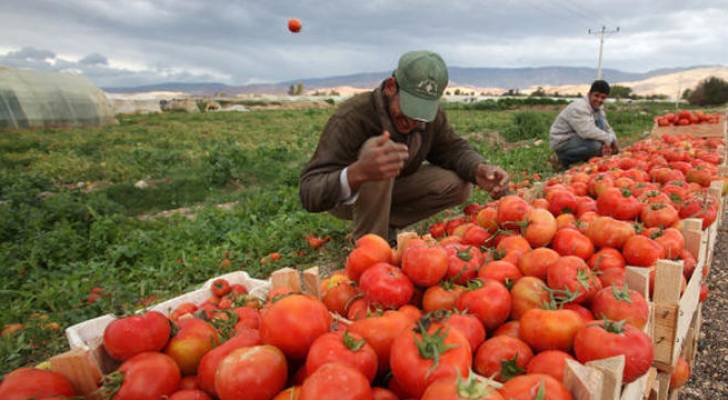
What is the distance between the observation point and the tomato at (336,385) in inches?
43.3

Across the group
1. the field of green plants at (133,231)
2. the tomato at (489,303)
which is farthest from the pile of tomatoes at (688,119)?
the tomato at (489,303)

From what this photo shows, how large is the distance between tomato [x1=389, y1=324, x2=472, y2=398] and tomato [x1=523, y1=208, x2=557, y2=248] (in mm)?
1239

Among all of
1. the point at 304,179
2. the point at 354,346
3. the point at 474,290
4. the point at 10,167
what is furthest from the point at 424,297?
the point at 10,167

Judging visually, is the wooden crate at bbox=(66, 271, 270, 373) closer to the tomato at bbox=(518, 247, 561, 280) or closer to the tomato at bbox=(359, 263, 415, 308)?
the tomato at bbox=(359, 263, 415, 308)

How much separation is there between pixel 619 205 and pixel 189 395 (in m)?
2.61

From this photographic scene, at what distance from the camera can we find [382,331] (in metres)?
1.40

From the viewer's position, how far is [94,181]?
9.09 m

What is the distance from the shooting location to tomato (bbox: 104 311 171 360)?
143cm

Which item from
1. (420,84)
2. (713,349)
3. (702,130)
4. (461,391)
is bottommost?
(713,349)

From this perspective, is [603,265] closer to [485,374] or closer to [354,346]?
[485,374]

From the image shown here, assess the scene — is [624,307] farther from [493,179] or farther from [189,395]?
[493,179]

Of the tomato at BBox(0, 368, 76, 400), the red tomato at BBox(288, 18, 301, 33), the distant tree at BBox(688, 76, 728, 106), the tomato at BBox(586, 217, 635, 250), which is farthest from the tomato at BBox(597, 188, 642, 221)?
the distant tree at BBox(688, 76, 728, 106)

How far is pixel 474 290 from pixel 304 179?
6.91 feet

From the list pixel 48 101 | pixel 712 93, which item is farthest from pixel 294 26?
pixel 712 93
